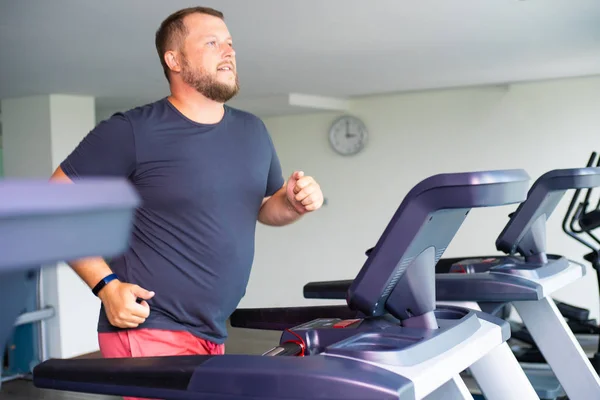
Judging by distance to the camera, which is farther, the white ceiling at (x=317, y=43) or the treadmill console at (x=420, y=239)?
the white ceiling at (x=317, y=43)

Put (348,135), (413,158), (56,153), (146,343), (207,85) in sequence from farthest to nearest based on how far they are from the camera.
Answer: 1. (348,135)
2. (413,158)
3. (56,153)
4. (207,85)
5. (146,343)

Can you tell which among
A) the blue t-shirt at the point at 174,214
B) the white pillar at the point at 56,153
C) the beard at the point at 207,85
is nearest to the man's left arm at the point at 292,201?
the blue t-shirt at the point at 174,214

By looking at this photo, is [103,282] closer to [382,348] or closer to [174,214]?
[174,214]

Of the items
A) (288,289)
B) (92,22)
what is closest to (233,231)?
(92,22)

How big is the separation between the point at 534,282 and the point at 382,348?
904mm

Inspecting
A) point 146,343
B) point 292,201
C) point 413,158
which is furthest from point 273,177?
point 413,158

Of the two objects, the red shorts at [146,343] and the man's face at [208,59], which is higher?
the man's face at [208,59]

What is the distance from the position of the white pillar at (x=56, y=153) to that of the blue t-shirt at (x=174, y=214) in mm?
3898

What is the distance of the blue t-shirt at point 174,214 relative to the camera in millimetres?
1656

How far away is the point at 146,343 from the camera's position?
5.35ft

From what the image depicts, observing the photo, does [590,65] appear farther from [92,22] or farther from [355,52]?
[92,22]

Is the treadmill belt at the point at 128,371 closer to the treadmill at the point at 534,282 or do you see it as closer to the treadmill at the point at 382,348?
the treadmill at the point at 382,348

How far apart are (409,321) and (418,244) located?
0.17 m

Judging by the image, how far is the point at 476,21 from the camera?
350cm
